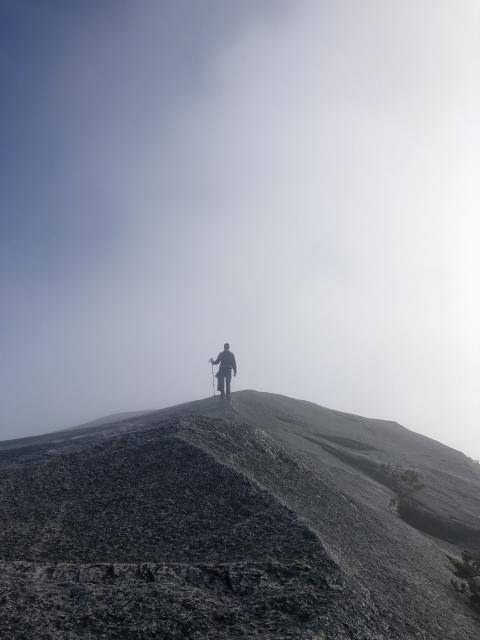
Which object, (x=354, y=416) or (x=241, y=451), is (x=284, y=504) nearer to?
(x=241, y=451)

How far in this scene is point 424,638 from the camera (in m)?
7.55

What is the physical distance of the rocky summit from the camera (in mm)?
6598

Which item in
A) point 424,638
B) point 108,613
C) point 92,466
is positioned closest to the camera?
point 108,613

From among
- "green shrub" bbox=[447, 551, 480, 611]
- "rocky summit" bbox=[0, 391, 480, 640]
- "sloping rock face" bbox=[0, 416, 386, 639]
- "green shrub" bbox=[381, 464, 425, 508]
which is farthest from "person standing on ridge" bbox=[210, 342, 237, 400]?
"green shrub" bbox=[447, 551, 480, 611]

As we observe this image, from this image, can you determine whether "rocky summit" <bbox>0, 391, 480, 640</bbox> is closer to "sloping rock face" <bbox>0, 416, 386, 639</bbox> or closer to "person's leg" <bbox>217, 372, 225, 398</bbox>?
"sloping rock face" <bbox>0, 416, 386, 639</bbox>

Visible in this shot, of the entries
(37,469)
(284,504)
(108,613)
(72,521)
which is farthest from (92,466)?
(108,613)

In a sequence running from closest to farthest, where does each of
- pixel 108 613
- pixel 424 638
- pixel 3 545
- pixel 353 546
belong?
pixel 108 613, pixel 424 638, pixel 3 545, pixel 353 546

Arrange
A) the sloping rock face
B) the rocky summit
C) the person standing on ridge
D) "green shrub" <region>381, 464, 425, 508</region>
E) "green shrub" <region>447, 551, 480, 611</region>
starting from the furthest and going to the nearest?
the person standing on ridge
"green shrub" <region>381, 464, 425, 508</region>
"green shrub" <region>447, 551, 480, 611</region>
the rocky summit
the sloping rock face

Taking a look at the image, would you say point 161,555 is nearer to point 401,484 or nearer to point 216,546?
point 216,546

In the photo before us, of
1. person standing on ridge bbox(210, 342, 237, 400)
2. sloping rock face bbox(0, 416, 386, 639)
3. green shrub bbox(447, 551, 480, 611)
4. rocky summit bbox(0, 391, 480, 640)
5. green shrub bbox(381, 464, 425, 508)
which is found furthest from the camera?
person standing on ridge bbox(210, 342, 237, 400)

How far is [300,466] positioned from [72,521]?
688cm

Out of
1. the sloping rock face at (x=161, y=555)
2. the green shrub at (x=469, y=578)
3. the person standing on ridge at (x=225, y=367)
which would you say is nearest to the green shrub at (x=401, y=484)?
the green shrub at (x=469, y=578)

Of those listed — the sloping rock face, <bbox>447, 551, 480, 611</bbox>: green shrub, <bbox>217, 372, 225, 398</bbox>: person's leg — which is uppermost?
<bbox>217, 372, 225, 398</bbox>: person's leg

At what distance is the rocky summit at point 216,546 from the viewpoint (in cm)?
660
